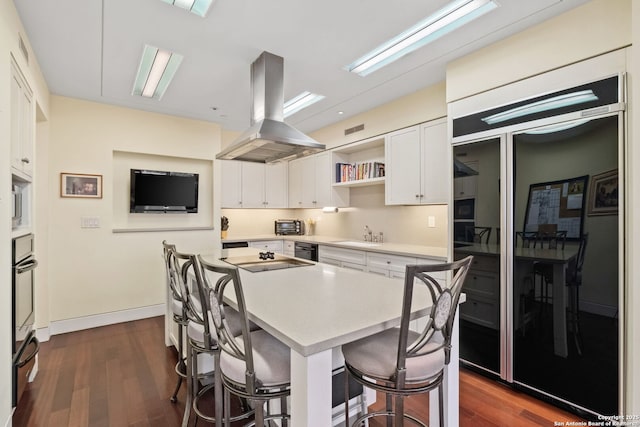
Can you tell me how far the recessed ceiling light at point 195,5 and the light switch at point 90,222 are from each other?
2847 mm

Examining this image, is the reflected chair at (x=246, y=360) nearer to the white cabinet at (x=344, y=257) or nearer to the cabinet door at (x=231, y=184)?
the white cabinet at (x=344, y=257)

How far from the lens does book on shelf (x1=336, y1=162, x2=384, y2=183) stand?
4004mm

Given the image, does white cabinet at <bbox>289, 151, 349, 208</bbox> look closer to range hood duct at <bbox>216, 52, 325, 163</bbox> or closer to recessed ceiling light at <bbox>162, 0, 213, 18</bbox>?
range hood duct at <bbox>216, 52, 325, 163</bbox>

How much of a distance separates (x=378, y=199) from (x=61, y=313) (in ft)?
13.4

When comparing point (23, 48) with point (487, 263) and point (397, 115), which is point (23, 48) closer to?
point (397, 115)

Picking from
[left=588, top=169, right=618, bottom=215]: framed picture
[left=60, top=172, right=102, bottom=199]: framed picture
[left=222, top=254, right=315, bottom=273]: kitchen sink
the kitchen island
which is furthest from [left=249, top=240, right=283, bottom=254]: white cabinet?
[left=588, top=169, right=618, bottom=215]: framed picture

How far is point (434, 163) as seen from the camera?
323 cm

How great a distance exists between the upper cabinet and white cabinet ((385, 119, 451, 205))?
10.8ft

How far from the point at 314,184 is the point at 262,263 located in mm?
2567

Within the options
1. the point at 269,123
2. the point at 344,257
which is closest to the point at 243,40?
the point at 269,123

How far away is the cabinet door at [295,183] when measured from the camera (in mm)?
5285

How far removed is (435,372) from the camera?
51.3 inches

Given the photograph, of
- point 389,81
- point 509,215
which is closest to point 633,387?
point 509,215

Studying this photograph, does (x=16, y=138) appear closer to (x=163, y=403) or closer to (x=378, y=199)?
(x=163, y=403)
